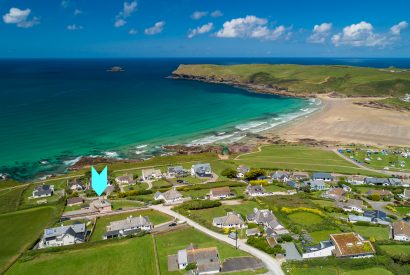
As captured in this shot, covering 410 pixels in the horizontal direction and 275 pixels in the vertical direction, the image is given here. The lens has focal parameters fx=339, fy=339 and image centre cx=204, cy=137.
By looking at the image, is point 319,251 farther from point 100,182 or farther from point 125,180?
point 125,180

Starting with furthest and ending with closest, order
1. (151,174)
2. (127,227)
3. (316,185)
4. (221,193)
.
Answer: (151,174), (316,185), (221,193), (127,227)

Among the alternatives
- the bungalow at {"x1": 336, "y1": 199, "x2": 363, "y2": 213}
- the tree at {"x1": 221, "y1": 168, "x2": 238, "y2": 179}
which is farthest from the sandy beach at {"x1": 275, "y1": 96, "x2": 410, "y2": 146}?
the bungalow at {"x1": 336, "y1": 199, "x2": 363, "y2": 213}

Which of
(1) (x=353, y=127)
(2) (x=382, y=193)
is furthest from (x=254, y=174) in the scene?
(1) (x=353, y=127)

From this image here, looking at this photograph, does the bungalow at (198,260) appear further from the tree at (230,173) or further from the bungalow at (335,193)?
the tree at (230,173)

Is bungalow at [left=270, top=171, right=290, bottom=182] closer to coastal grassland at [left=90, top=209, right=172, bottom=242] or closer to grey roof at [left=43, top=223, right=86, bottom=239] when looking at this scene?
coastal grassland at [left=90, top=209, right=172, bottom=242]

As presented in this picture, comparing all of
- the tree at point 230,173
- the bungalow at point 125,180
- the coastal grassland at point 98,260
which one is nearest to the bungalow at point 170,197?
the bungalow at point 125,180
